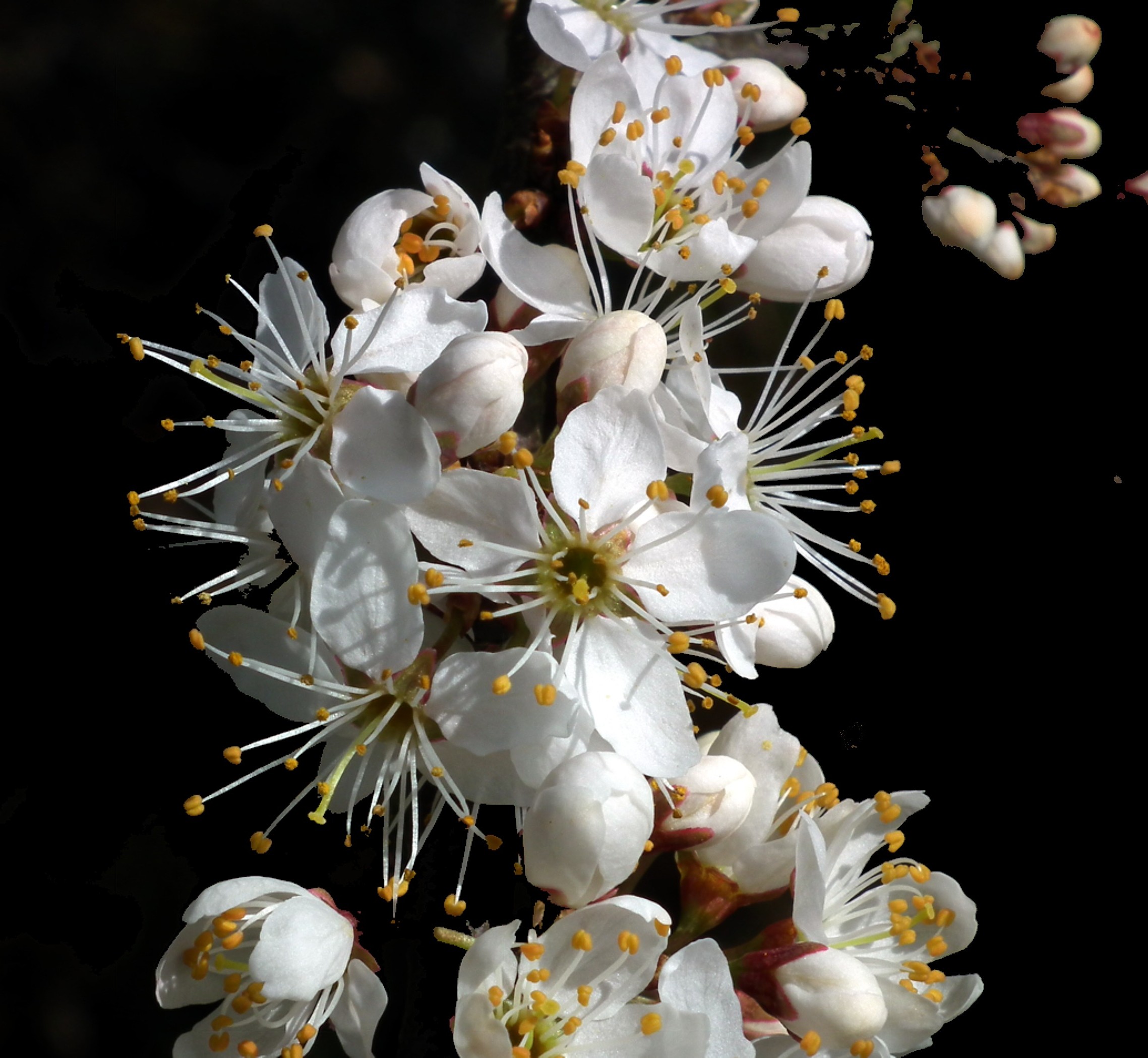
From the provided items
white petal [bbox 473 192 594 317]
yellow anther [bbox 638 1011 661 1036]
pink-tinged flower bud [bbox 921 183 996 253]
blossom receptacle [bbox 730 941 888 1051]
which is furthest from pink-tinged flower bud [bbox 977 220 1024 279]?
yellow anther [bbox 638 1011 661 1036]

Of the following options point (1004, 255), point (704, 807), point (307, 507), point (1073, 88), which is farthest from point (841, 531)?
point (307, 507)

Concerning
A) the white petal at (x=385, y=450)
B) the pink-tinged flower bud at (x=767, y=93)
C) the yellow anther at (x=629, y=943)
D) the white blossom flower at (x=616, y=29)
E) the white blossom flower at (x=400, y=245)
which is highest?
the white blossom flower at (x=616, y=29)

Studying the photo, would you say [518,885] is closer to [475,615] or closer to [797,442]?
[475,615]

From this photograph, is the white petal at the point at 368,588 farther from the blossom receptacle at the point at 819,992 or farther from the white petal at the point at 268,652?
the blossom receptacle at the point at 819,992

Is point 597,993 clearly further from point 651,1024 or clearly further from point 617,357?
point 617,357

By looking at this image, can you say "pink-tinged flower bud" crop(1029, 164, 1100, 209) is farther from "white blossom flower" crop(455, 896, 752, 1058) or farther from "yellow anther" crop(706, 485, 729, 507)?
"white blossom flower" crop(455, 896, 752, 1058)

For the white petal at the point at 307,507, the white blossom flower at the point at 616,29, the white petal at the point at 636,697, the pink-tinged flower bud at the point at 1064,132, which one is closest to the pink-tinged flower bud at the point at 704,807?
the white petal at the point at 636,697
